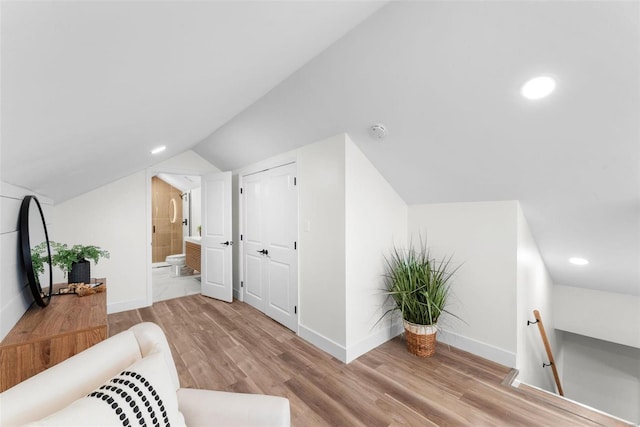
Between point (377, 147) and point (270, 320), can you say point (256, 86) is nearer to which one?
point (377, 147)

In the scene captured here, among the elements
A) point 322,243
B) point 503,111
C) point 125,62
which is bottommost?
point 322,243

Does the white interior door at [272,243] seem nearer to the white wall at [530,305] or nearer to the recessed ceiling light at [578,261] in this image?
the white wall at [530,305]

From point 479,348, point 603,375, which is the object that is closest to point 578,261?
point 479,348

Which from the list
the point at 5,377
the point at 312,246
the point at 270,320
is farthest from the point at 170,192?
the point at 5,377

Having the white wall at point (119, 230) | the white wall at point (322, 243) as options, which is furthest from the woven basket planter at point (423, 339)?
the white wall at point (119, 230)

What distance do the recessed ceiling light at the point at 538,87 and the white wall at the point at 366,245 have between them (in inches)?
52.6

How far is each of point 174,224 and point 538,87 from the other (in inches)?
315

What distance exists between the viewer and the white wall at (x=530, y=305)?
2416 millimetres

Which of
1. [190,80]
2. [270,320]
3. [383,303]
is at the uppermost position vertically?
[190,80]

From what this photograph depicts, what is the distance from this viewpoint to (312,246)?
2.82 meters

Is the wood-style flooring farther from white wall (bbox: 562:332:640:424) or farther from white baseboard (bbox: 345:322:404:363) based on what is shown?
white wall (bbox: 562:332:640:424)

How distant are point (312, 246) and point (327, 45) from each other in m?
1.83

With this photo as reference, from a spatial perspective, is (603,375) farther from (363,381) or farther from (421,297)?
(363,381)

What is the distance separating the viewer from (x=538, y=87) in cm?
152
